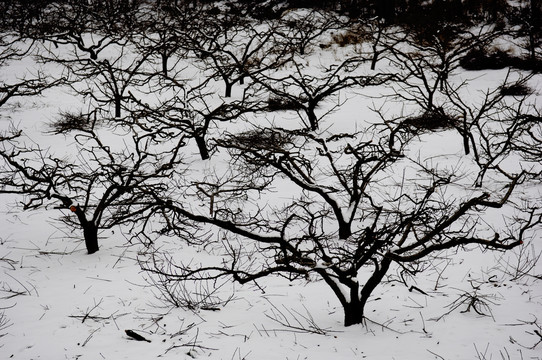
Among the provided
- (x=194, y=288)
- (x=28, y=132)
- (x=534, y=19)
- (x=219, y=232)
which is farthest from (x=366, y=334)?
(x=534, y=19)

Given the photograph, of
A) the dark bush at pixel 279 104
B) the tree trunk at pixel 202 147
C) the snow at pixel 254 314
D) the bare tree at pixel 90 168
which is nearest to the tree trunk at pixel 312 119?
the dark bush at pixel 279 104

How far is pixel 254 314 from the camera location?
5.83 metres

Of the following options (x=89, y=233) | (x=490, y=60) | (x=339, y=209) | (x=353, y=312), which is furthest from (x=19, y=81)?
(x=490, y=60)

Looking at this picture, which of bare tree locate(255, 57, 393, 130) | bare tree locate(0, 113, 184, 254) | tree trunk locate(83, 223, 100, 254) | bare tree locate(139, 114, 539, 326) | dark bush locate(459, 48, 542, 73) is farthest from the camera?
dark bush locate(459, 48, 542, 73)

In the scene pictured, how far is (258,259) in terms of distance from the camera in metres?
7.73

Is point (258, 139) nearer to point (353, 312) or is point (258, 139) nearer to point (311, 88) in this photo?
point (311, 88)

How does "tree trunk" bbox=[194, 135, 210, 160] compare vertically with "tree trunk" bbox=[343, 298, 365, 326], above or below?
above

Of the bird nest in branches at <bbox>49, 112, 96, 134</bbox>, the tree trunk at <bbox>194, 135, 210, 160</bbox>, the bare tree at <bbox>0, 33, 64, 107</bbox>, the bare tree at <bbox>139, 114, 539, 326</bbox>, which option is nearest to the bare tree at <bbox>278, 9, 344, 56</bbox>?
the bare tree at <bbox>139, 114, 539, 326</bbox>

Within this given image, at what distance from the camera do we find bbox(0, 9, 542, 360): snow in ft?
15.7

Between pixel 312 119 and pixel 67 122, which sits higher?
pixel 67 122

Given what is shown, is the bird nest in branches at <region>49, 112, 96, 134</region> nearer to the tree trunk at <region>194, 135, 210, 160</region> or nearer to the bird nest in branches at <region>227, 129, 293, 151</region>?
the tree trunk at <region>194, 135, 210, 160</region>

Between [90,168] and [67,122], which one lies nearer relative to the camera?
[90,168]

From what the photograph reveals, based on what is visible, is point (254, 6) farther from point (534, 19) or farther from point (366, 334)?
point (366, 334)

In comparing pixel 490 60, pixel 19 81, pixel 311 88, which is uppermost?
pixel 19 81
